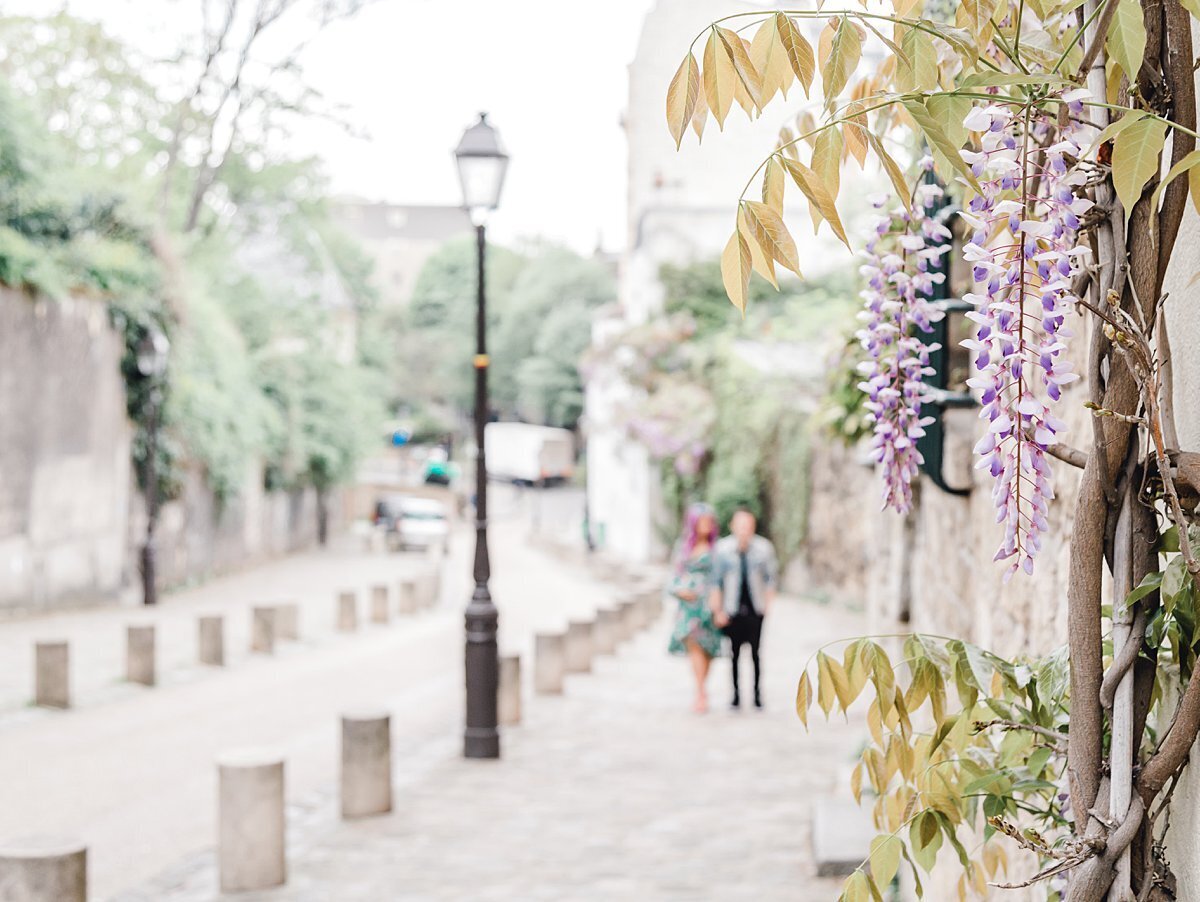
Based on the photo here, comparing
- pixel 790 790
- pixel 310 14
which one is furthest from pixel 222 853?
pixel 310 14

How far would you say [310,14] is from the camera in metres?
25.7

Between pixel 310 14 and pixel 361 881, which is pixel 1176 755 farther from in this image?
pixel 310 14

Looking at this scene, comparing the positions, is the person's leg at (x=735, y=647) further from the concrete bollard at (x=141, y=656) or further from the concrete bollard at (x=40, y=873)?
the concrete bollard at (x=40, y=873)

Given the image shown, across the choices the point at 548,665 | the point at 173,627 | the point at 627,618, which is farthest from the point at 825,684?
the point at 173,627

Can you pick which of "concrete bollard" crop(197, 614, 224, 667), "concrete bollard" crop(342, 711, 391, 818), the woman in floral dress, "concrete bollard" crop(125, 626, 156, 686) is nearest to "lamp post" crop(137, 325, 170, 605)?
"concrete bollard" crop(197, 614, 224, 667)

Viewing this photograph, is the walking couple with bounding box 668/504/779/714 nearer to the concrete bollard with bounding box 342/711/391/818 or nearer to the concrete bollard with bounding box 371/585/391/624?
the concrete bollard with bounding box 342/711/391/818

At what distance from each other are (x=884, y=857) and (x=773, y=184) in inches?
42.2

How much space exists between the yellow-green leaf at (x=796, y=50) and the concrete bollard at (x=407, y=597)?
21957 mm

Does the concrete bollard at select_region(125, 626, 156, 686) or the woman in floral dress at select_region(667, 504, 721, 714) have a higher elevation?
the woman in floral dress at select_region(667, 504, 721, 714)

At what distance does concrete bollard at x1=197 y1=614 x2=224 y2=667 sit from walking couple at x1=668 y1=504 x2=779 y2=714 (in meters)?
6.11

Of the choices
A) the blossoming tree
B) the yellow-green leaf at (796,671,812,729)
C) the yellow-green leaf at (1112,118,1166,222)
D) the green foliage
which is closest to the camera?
the yellow-green leaf at (1112,118,1166,222)

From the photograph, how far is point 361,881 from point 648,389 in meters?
25.9

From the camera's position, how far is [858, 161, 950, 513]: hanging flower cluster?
2.54m

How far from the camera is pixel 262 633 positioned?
16.9 m
